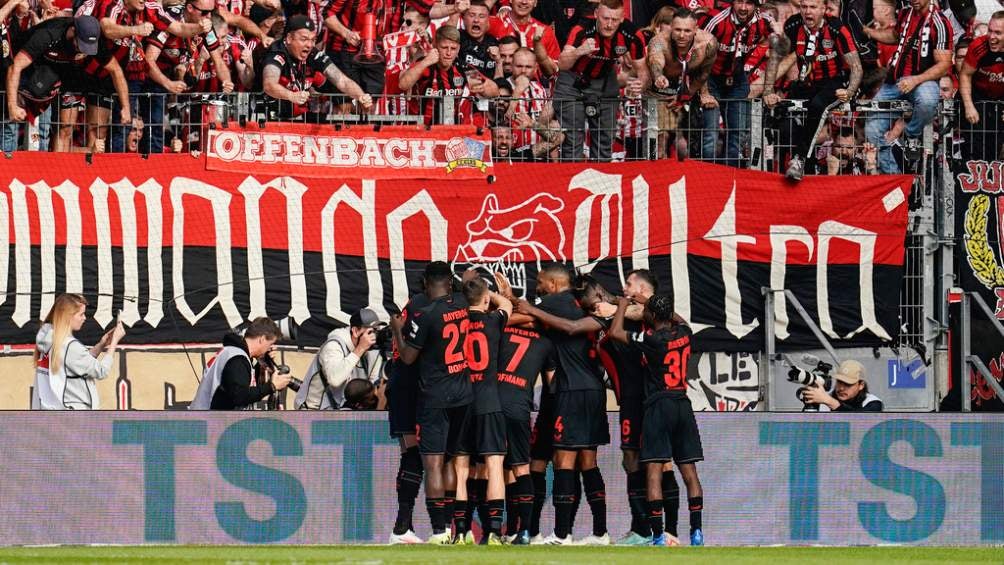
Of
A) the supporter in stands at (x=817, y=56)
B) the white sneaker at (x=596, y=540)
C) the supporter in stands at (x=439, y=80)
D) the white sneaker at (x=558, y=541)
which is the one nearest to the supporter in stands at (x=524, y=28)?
the supporter in stands at (x=439, y=80)

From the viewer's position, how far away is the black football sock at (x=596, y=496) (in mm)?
13500

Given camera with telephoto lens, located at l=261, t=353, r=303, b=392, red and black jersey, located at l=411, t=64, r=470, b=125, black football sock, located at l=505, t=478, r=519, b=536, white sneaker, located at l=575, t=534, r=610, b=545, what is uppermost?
red and black jersey, located at l=411, t=64, r=470, b=125

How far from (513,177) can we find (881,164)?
3.76 meters

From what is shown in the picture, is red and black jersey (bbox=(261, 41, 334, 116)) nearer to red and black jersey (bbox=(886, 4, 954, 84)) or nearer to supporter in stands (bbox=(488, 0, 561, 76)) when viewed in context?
supporter in stands (bbox=(488, 0, 561, 76))

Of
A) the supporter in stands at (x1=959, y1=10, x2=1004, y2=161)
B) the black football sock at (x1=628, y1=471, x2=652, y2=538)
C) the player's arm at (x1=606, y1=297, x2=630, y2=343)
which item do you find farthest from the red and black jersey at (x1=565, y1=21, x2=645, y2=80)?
the black football sock at (x1=628, y1=471, x2=652, y2=538)

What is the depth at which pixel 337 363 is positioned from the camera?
14.7m

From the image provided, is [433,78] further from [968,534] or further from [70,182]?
[968,534]

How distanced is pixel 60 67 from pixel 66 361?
12.0 ft

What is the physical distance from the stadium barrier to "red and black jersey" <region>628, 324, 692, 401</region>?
4.74 ft

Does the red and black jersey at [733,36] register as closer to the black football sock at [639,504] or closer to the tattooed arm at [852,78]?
the tattooed arm at [852,78]

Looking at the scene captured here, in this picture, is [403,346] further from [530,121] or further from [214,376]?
[530,121]

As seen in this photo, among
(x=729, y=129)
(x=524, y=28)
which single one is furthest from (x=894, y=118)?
(x=524, y=28)

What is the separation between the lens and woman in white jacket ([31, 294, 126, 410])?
14.3 m

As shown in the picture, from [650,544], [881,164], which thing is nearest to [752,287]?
[881,164]
